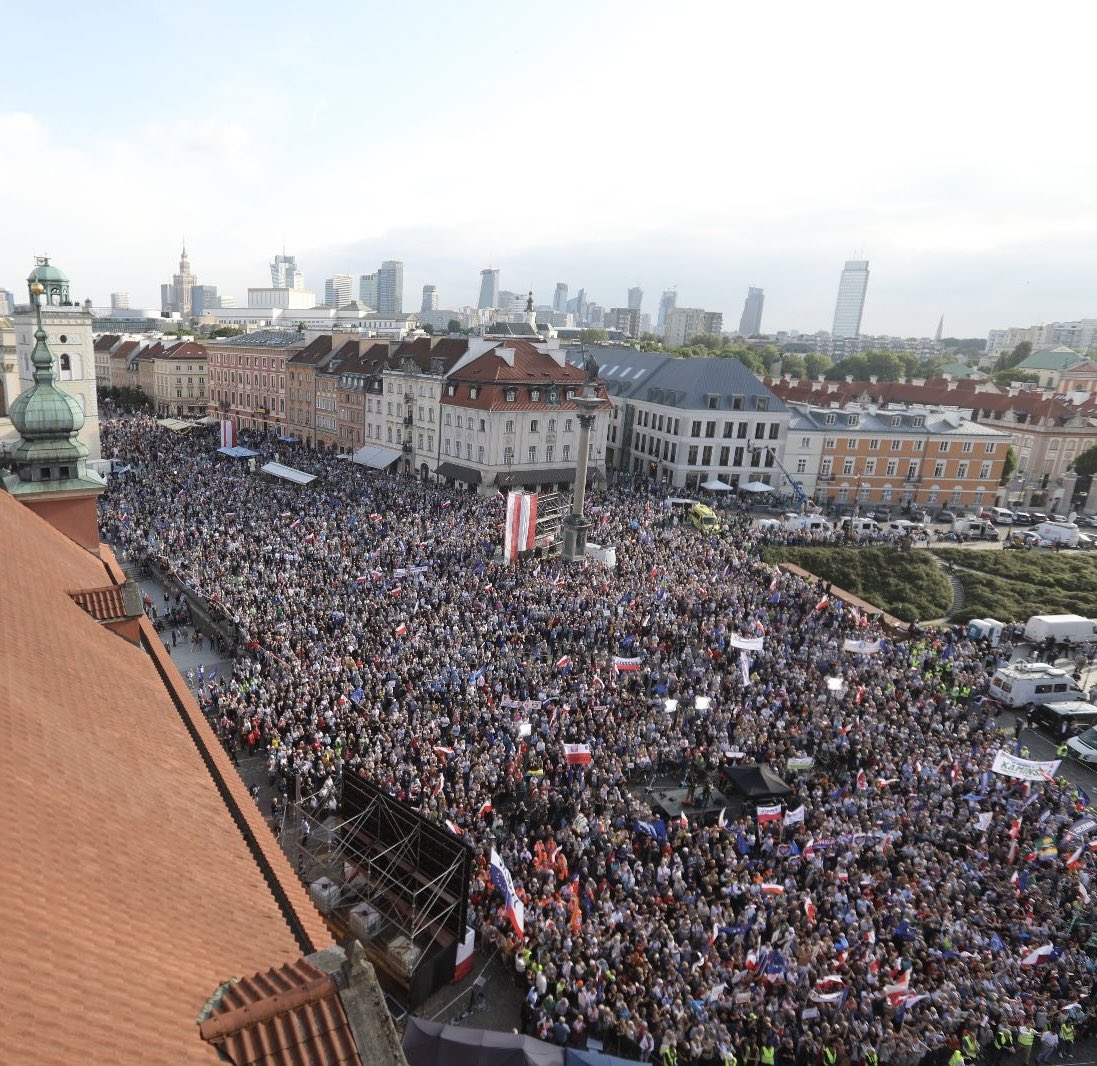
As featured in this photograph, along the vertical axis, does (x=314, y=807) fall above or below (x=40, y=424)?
below

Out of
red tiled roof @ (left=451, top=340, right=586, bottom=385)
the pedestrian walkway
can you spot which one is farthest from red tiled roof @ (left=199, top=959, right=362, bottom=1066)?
red tiled roof @ (left=451, top=340, right=586, bottom=385)

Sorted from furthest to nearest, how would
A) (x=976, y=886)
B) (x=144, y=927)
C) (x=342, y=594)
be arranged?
(x=342, y=594), (x=976, y=886), (x=144, y=927)

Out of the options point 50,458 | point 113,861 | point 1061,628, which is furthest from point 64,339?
point 1061,628

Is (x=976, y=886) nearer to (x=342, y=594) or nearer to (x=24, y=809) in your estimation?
(x=24, y=809)

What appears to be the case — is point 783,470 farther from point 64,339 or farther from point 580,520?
point 64,339

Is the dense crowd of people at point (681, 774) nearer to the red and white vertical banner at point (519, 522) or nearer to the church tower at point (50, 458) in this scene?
the red and white vertical banner at point (519, 522)

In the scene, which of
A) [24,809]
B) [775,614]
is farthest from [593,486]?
[24,809]
